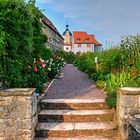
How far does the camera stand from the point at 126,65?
10.7m

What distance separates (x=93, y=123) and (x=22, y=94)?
1790 mm

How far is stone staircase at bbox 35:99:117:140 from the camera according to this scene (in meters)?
6.18

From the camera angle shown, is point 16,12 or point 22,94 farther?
point 16,12

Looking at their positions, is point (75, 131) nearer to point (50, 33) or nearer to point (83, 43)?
point (50, 33)

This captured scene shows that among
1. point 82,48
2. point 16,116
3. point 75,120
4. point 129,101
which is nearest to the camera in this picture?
point 16,116

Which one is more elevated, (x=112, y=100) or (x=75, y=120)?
(x=112, y=100)

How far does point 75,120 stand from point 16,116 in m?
1.52

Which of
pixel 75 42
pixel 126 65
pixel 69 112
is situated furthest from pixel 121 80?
pixel 75 42

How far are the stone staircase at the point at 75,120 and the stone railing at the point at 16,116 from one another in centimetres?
58

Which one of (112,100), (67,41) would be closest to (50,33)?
(112,100)

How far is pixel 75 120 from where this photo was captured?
21.8 ft

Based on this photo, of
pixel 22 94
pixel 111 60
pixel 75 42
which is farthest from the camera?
pixel 75 42

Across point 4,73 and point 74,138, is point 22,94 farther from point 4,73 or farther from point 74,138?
point 74,138

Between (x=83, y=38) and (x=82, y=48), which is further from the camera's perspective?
(x=83, y=38)
